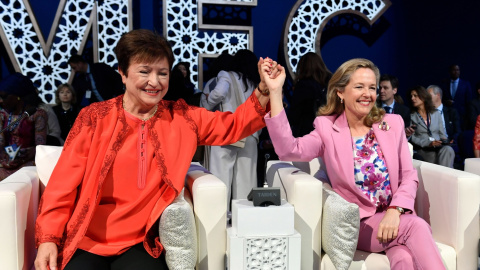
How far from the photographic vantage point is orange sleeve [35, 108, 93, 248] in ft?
6.02

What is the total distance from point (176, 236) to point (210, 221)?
9.1 inches

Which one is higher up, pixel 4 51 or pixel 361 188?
pixel 4 51

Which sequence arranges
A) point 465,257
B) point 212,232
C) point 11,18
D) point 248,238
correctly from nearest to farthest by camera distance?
point 248,238, point 212,232, point 465,257, point 11,18

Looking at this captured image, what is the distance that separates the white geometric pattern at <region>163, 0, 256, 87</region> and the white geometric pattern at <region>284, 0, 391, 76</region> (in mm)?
516

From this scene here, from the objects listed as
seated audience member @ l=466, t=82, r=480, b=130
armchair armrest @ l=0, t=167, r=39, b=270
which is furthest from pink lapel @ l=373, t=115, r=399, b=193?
seated audience member @ l=466, t=82, r=480, b=130

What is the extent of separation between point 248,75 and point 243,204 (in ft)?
7.02

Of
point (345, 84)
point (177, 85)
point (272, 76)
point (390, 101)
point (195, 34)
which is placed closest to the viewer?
point (272, 76)

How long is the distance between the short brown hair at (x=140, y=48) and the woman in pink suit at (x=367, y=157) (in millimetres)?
521

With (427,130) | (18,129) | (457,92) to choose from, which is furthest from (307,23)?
(18,129)

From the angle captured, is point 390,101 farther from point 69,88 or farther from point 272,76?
point 69,88

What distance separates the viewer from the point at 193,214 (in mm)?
Answer: 2086

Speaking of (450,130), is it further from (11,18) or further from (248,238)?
(11,18)

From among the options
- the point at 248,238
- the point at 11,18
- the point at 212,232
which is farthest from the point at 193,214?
the point at 11,18

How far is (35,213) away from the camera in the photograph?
220 centimetres
